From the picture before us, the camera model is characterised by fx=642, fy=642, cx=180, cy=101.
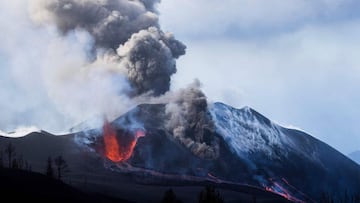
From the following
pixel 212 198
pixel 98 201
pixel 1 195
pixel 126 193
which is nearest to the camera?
pixel 212 198

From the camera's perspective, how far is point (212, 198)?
107 m

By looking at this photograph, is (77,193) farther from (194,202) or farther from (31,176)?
(194,202)

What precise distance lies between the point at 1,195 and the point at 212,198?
3791 cm

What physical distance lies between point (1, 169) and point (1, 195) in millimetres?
28722

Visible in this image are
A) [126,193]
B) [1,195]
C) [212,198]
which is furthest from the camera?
[126,193]

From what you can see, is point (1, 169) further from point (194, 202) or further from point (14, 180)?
point (194, 202)

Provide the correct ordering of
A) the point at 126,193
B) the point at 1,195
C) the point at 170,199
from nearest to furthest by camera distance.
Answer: the point at 1,195 < the point at 170,199 < the point at 126,193

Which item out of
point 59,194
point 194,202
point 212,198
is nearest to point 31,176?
point 59,194

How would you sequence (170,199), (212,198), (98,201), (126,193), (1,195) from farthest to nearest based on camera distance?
(126,193), (98,201), (170,199), (1,195), (212,198)

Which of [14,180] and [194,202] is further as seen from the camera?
[194,202]

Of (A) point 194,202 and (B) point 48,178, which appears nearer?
(B) point 48,178

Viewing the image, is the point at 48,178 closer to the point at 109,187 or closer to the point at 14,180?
the point at 14,180

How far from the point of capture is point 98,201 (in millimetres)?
138000

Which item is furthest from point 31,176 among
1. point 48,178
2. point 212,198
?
point 212,198
